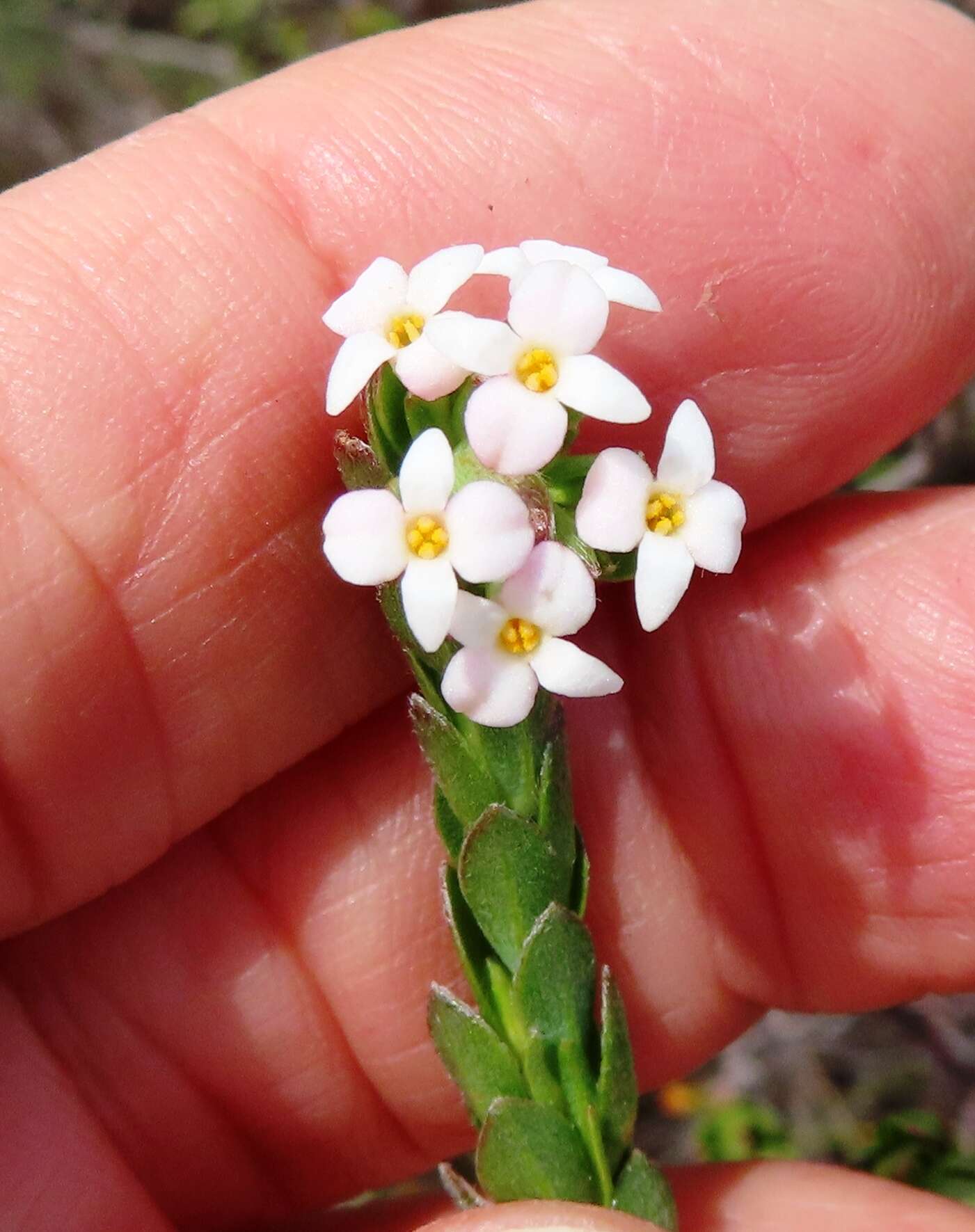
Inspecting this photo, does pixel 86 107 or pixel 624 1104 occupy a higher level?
pixel 86 107

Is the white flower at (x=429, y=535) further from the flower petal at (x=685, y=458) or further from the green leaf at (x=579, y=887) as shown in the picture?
the green leaf at (x=579, y=887)

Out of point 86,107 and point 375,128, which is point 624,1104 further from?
point 86,107

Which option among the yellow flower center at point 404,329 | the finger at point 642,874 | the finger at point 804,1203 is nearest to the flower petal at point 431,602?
the yellow flower center at point 404,329

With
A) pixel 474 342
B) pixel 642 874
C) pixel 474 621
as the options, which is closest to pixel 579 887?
pixel 474 621

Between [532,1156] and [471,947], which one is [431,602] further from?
[532,1156]

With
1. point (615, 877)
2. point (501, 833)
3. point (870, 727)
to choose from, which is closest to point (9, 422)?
point (501, 833)

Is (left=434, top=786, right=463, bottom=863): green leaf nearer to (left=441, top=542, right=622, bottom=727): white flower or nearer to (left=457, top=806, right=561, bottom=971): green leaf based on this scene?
(left=457, top=806, right=561, bottom=971): green leaf
